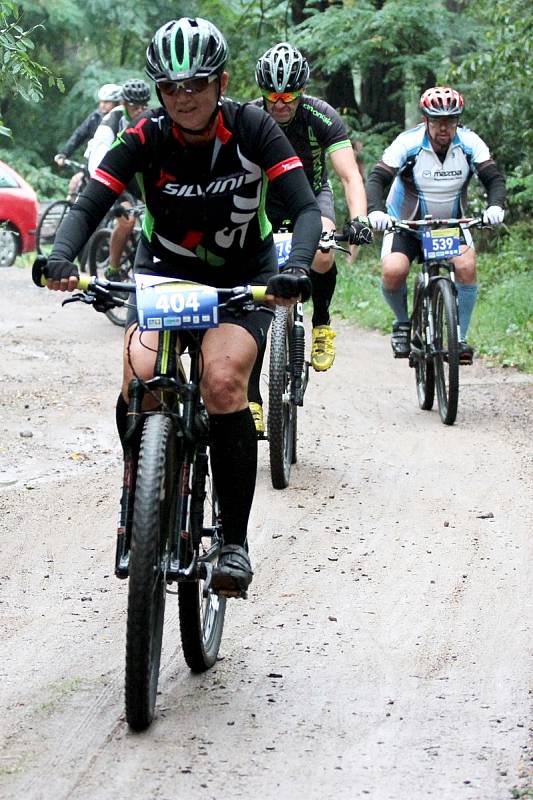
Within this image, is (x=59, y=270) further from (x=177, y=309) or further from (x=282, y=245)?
(x=282, y=245)

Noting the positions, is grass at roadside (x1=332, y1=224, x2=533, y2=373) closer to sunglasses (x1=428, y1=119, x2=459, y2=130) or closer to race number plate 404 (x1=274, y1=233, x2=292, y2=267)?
A: sunglasses (x1=428, y1=119, x2=459, y2=130)

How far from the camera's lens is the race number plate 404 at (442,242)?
9.34 meters

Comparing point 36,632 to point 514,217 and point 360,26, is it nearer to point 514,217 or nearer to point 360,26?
point 360,26

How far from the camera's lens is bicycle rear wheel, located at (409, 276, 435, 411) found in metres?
9.62

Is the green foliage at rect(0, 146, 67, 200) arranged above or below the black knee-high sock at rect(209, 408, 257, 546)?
above

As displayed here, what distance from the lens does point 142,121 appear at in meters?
4.35

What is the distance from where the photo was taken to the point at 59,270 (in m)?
4.05

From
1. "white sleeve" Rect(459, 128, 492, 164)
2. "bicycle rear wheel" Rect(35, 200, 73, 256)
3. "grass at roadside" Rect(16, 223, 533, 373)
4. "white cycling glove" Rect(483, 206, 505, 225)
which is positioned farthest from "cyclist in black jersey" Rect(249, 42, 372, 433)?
"bicycle rear wheel" Rect(35, 200, 73, 256)

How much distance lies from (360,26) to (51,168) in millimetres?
12686

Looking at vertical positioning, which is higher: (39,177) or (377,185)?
(39,177)

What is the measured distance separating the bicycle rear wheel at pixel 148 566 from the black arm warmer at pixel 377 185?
545 centimetres

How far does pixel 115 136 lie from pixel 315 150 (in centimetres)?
548

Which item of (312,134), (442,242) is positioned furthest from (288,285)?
(442,242)

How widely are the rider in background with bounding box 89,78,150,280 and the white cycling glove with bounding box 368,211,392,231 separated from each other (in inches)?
156
